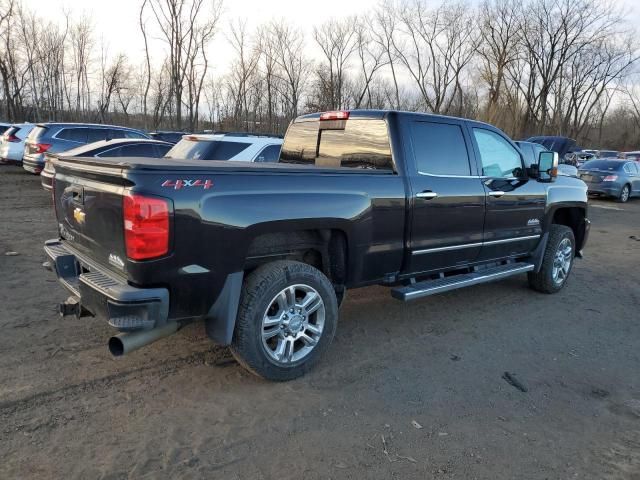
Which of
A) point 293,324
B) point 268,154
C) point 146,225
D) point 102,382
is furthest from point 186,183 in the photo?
point 268,154

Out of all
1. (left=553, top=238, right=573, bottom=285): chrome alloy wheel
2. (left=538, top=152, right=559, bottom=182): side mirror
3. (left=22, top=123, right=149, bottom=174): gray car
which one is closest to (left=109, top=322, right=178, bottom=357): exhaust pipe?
(left=538, top=152, right=559, bottom=182): side mirror

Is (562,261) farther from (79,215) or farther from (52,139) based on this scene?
(52,139)

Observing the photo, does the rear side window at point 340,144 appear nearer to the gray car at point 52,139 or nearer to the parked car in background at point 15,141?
the gray car at point 52,139

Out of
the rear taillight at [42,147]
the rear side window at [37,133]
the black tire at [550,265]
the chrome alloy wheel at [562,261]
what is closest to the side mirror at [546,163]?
the black tire at [550,265]

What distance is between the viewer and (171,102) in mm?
37750

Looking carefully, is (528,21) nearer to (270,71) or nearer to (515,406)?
(270,71)

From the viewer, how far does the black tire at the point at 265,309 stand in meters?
3.48

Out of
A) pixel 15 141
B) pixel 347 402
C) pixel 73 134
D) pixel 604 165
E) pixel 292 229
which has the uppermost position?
pixel 73 134

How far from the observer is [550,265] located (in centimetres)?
625

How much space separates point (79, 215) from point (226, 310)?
4.31ft

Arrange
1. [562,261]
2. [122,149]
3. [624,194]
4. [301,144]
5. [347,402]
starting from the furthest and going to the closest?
[624,194], [122,149], [562,261], [301,144], [347,402]

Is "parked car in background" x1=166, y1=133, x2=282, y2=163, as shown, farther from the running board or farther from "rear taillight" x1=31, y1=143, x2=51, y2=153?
"rear taillight" x1=31, y1=143, x2=51, y2=153

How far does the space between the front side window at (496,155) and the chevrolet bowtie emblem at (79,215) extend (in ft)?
12.2

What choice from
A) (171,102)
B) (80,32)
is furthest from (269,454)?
(80,32)
